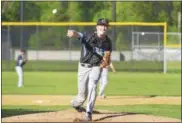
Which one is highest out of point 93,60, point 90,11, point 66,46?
point 93,60

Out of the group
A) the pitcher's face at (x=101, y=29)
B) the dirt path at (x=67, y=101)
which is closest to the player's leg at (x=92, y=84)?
the pitcher's face at (x=101, y=29)

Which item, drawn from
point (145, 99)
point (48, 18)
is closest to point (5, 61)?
point (48, 18)

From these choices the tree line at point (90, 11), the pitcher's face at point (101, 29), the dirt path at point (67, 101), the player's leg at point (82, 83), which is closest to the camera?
the pitcher's face at point (101, 29)

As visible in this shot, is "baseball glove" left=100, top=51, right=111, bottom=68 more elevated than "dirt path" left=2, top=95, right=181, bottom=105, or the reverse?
"baseball glove" left=100, top=51, right=111, bottom=68

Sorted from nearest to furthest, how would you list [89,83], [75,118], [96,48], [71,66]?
[75,118] < [96,48] < [89,83] < [71,66]

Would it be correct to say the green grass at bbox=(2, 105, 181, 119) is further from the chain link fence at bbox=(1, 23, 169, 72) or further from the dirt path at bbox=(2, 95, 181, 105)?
the chain link fence at bbox=(1, 23, 169, 72)

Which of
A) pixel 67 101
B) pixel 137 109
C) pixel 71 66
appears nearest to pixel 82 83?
pixel 137 109

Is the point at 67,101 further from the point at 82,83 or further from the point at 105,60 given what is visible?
the point at 105,60

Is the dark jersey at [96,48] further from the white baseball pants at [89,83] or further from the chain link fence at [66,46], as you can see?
the chain link fence at [66,46]

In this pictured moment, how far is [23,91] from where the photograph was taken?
71.7ft

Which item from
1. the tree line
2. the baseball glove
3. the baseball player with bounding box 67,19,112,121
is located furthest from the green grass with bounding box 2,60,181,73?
the baseball glove

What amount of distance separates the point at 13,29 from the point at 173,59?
1313cm

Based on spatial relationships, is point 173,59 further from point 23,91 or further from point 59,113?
point 59,113

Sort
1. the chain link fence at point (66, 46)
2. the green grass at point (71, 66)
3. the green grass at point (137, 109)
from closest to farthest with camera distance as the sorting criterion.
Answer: the green grass at point (137, 109) → the green grass at point (71, 66) → the chain link fence at point (66, 46)
